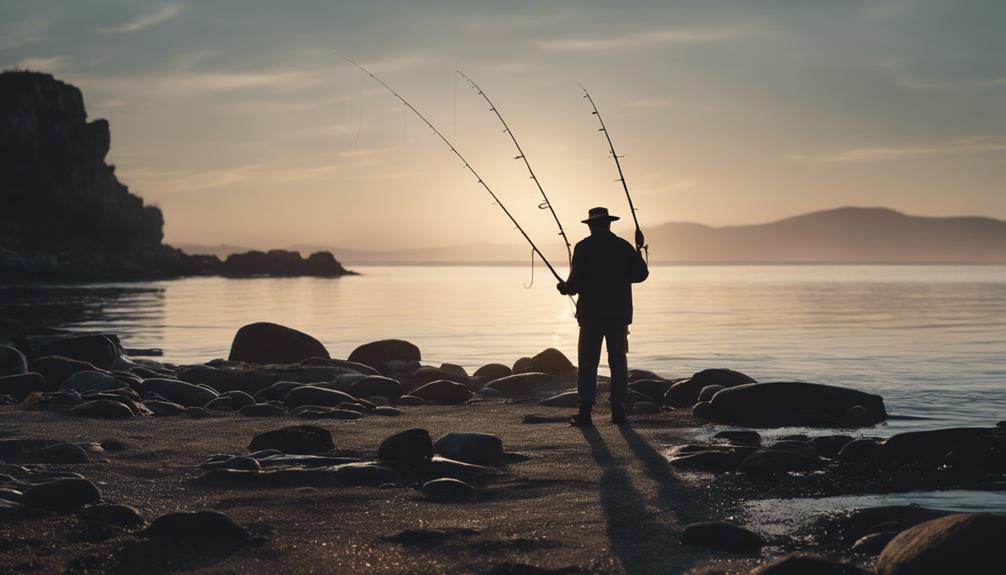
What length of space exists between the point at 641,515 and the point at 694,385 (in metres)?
6.81

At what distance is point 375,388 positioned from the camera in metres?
13.1

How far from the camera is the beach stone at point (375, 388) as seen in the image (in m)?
13.0

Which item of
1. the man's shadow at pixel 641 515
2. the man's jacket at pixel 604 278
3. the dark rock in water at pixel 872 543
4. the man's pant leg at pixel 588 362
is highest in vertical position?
the man's jacket at pixel 604 278

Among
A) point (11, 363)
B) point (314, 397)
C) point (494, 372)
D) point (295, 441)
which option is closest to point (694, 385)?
point (314, 397)

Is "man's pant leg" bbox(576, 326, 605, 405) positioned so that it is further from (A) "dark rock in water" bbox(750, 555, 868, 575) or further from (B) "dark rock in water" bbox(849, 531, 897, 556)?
(A) "dark rock in water" bbox(750, 555, 868, 575)

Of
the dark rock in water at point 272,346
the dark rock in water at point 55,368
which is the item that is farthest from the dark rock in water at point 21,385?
the dark rock in water at point 272,346

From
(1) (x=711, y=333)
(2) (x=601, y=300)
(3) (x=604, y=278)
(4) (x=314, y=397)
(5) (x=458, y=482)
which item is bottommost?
(4) (x=314, y=397)

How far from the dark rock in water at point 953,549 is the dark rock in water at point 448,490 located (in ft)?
8.94

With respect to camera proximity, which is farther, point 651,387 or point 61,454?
point 651,387

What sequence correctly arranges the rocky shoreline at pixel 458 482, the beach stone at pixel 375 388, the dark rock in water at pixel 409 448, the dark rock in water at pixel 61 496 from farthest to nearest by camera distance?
the beach stone at pixel 375 388, the dark rock in water at pixel 409 448, the dark rock in water at pixel 61 496, the rocky shoreline at pixel 458 482

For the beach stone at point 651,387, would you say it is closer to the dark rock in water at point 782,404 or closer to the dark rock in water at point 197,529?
the dark rock in water at point 782,404

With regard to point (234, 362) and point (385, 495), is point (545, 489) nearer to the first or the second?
point (385, 495)

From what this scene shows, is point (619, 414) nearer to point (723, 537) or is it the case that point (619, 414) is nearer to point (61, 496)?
point (723, 537)

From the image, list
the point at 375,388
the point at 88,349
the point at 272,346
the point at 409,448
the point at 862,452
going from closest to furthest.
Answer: the point at 409,448 → the point at 862,452 → the point at 375,388 → the point at 88,349 → the point at 272,346
